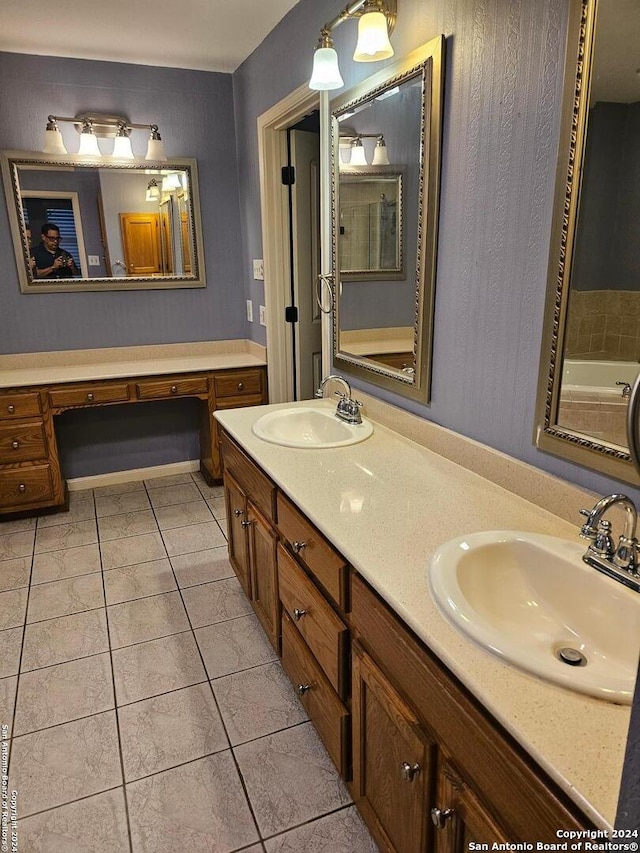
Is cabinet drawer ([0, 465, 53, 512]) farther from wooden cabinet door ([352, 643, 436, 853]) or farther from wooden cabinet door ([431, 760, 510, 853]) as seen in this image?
wooden cabinet door ([431, 760, 510, 853])

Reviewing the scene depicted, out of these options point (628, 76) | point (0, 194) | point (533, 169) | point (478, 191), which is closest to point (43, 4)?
point (0, 194)

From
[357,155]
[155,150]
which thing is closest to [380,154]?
[357,155]

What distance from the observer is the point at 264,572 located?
1.95 m

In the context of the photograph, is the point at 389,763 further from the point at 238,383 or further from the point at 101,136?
the point at 101,136

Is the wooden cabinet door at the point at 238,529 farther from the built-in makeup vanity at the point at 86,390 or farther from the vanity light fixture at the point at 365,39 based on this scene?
the vanity light fixture at the point at 365,39

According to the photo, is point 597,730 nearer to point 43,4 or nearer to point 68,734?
point 68,734

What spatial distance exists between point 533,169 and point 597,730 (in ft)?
3.75

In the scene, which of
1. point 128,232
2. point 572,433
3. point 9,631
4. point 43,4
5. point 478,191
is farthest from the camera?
point 128,232

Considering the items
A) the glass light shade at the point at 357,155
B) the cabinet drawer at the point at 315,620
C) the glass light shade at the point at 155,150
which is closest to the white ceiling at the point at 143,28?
the glass light shade at the point at 155,150

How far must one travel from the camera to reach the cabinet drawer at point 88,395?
10.1ft

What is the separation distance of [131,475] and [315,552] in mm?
2636

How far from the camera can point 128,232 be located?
337 cm

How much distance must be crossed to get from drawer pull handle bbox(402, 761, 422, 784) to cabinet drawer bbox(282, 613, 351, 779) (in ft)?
1.03

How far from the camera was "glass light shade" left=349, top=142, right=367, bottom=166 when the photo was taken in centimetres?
206
